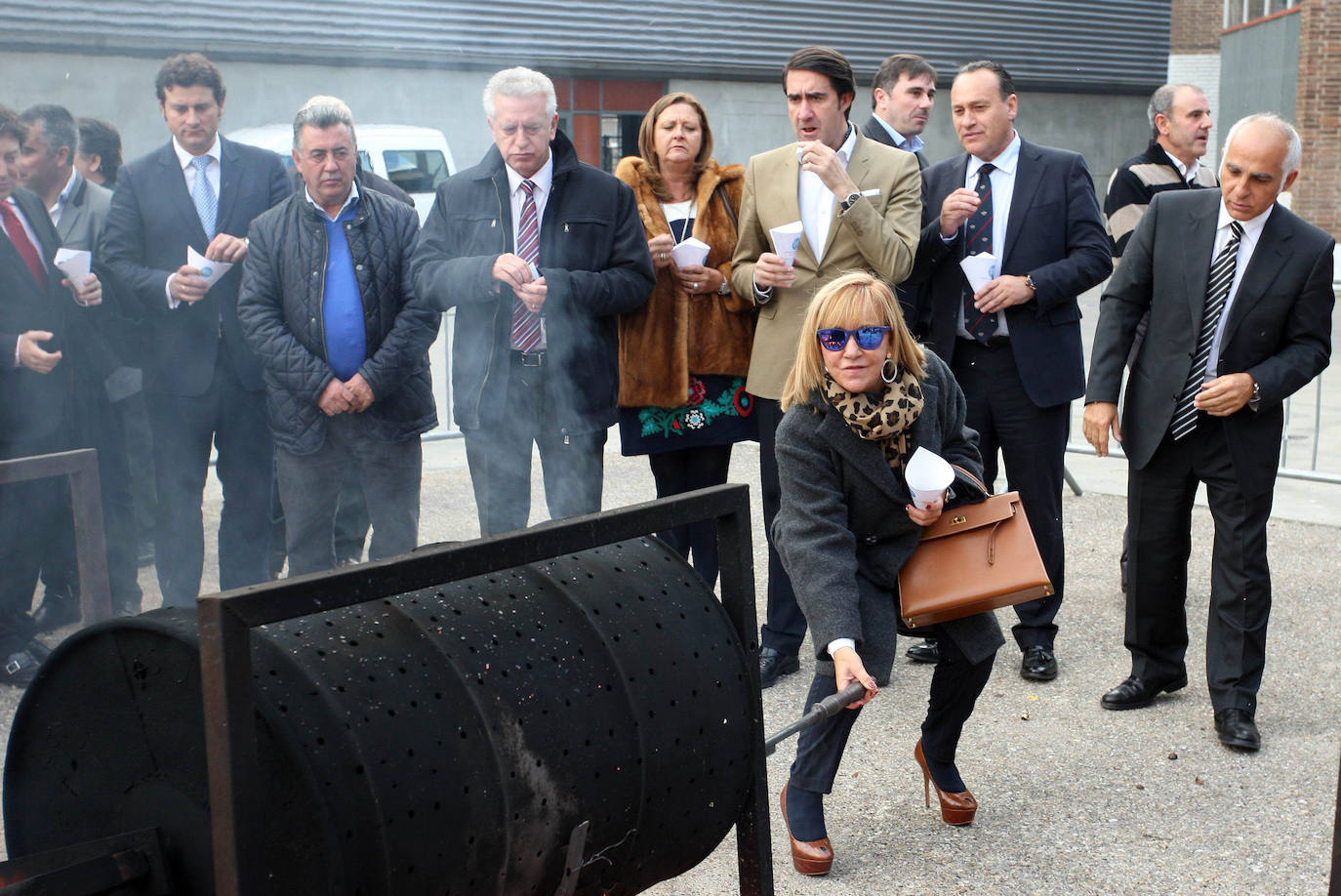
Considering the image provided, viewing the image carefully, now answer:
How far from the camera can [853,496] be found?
2984 millimetres

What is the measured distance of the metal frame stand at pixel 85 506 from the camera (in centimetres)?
324

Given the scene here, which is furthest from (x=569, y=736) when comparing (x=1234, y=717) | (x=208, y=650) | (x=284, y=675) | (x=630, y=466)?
(x=630, y=466)

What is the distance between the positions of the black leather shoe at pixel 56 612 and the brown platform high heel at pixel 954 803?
3.09 metres

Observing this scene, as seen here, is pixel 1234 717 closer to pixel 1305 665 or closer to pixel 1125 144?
pixel 1305 665

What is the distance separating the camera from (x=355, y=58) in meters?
3.86

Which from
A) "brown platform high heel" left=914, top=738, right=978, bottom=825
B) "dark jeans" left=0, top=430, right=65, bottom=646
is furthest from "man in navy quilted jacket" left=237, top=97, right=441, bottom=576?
"brown platform high heel" left=914, top=738, right=978, bottom=825

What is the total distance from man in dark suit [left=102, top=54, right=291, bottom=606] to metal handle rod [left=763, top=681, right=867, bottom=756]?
2.70 metres

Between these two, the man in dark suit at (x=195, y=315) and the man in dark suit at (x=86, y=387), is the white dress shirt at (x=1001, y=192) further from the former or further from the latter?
the man in dark suit at (x=86, y=387)

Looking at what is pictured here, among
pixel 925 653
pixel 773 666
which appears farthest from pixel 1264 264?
pixel 773 666

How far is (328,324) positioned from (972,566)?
85.0 inches

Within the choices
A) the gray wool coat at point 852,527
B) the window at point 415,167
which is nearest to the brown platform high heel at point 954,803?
the gray wool coat at point 852,527

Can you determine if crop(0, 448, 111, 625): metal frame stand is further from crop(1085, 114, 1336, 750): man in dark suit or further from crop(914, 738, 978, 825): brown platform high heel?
crop(1085, 114, 1336, 750): man in dark suit

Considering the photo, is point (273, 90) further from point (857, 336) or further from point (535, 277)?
point (857, 336)

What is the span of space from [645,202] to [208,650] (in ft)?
9.92
